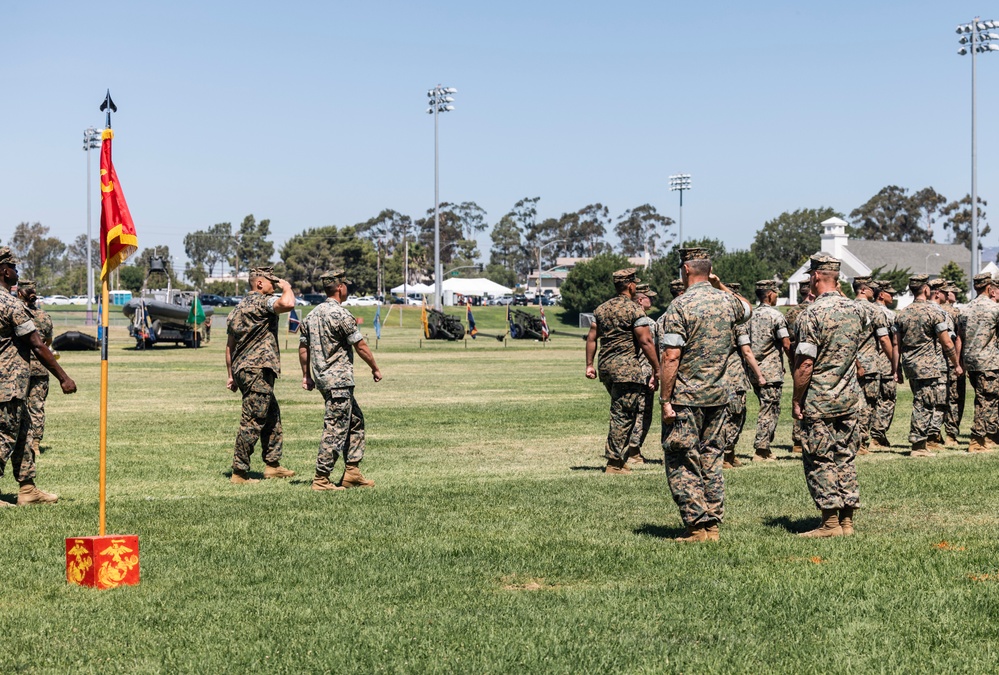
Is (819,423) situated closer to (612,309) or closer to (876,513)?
(876,513)

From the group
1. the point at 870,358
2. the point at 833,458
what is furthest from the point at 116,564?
the point at 870,358

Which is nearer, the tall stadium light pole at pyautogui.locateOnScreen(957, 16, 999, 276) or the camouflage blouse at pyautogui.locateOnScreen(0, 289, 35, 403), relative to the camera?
the camouflage blouse at pyautogui.locateOnScreen(0, 289, 35, 403)

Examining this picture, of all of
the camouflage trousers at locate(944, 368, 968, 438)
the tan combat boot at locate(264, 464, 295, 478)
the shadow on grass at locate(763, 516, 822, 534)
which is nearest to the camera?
the shadow on grass at locate(763, 516, 822, 534)

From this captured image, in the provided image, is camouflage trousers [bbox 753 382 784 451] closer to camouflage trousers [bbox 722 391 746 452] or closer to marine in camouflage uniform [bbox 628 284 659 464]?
camouflage trousers [bbox 722 391 746 452]

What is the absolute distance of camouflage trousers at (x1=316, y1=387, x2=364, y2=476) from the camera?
476 inches

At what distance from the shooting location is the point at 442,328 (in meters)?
63.8

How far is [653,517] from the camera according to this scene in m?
10.2

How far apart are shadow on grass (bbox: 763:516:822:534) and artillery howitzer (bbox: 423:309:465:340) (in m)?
53.4

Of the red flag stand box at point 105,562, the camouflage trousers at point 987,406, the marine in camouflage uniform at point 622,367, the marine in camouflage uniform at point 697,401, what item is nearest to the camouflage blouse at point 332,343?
the marine in camouflage uniform at point 622,367

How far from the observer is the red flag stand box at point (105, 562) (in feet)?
25.0

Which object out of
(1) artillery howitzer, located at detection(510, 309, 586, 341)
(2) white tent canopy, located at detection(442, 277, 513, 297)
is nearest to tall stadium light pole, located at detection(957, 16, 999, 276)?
(1) artillery howitzer, located at detection(510, 309, 586, 341)

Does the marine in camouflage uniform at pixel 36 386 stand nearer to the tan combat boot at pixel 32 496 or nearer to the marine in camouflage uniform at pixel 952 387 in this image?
the tan combat boot at pixel 32 496

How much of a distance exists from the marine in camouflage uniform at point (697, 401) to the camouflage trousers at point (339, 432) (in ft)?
13.2

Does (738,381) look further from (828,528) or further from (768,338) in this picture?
(828,528)
